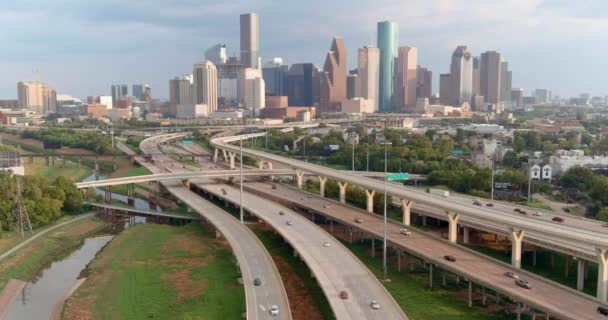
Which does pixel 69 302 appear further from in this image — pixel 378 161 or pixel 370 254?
pixel 378 161

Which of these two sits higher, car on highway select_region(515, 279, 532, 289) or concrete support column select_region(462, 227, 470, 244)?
car on highway select_region(515, 279, 532, 289)

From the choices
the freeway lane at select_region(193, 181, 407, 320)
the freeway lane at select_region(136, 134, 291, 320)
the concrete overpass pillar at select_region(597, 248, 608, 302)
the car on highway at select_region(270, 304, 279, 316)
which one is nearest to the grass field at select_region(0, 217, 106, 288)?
the freeway lane at select_region(136, 134, 291, 320)

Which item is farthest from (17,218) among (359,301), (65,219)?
(359,301)

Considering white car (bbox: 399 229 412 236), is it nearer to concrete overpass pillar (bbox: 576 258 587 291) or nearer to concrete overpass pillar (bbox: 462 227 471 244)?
concrete overpass pillar (bbox: 462 227 471 244)

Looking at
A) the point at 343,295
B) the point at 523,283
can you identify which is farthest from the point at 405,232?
the point at 343,295

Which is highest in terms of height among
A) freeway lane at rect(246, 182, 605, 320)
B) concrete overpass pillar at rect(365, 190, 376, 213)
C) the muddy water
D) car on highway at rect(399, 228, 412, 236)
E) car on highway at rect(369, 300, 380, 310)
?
concrete overpass pillar at rect(365, 190, 376, 213)

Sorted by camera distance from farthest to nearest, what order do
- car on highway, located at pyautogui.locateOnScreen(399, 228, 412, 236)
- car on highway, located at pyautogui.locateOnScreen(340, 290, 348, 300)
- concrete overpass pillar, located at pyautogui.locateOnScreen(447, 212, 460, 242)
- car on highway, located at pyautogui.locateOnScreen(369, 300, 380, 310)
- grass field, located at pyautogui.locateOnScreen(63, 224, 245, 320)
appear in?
car on highway, located at pyautogui.locateOnScreen(399, 228, 412, 236) → concrete overpass pillar, located at pyautogui.locateOnScreen(447, 212, 460, 242) → grass field, located at pyautogui.locateOnScreen(63, 224, 245, 320) → car on highway, located at pyautogui.locateOnScreen(340, 290, 348, 300) → car on highway, located at pyautogui.locateOnScreen(369, 300, 380, 310)
